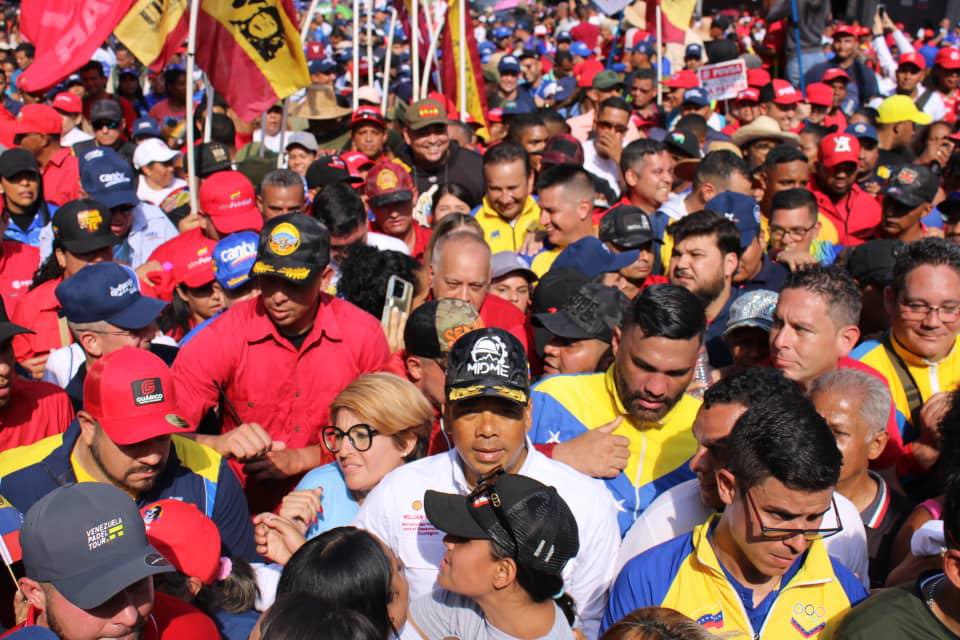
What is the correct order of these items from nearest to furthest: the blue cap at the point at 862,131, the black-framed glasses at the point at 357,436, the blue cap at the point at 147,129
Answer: the black-framed glasses at the point at 357,436 → the blue cap at the point at 862,131 → the blue cap at the point at 147,129

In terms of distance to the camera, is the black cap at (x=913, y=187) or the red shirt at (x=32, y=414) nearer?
the red shirt at (x=32, y=414)

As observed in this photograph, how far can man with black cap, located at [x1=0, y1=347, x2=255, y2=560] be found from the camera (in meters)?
3.45

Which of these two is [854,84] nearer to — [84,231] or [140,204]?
[140,204]

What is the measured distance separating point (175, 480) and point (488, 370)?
1.29 meters

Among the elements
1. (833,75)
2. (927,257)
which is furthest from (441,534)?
(833,75)

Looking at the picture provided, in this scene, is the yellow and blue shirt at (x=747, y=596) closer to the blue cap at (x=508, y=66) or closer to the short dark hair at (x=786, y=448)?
the short dark hair at (x=786, y=448)

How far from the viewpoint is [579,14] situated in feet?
77.0

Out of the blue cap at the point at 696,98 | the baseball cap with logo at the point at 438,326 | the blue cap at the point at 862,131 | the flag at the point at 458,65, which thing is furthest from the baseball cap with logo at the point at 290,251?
the blue cap at the point at 696,98

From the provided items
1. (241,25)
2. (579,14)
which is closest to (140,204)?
(241,25)

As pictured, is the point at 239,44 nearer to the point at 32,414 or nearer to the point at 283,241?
the point at 283,241

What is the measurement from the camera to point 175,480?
3639mm

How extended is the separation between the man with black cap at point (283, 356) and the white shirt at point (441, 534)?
1.00 meters

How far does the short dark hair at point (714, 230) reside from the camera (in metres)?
5.27

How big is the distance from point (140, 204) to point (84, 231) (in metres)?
1.69
